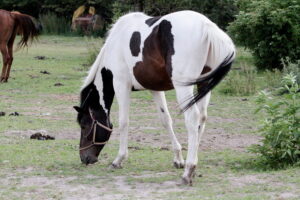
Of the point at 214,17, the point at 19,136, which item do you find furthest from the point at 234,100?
the point at 214,17

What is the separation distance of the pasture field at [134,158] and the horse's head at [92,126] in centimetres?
16

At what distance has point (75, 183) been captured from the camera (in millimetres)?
6348

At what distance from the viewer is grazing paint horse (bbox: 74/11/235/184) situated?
6191mm

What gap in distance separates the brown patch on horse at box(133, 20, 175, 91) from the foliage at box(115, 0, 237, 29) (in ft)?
43.9

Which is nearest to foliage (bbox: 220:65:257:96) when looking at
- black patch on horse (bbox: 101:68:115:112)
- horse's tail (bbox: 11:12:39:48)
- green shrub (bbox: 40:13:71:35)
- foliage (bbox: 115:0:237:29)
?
horse's tail (bbox: 11:12:39:48)

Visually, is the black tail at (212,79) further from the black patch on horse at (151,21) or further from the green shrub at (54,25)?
the green shrub at (54,25)

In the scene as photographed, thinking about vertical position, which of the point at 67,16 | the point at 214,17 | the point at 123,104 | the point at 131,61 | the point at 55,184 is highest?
the point at 131,61

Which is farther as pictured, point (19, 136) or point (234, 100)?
point (234, 100)

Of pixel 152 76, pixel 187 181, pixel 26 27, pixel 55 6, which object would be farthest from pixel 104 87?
pixel 55 6

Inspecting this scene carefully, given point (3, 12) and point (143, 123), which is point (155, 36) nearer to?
point (143, 123)

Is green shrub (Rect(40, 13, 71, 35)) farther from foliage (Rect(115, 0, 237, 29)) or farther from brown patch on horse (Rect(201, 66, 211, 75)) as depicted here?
brown patch on horse (Rect(201, 66, 211, 75))

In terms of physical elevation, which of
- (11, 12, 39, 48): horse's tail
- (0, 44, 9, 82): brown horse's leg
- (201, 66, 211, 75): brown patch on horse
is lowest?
(0, 44, 9, 82): brown horse's leg

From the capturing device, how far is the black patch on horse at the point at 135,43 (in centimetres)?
680

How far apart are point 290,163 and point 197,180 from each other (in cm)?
111
